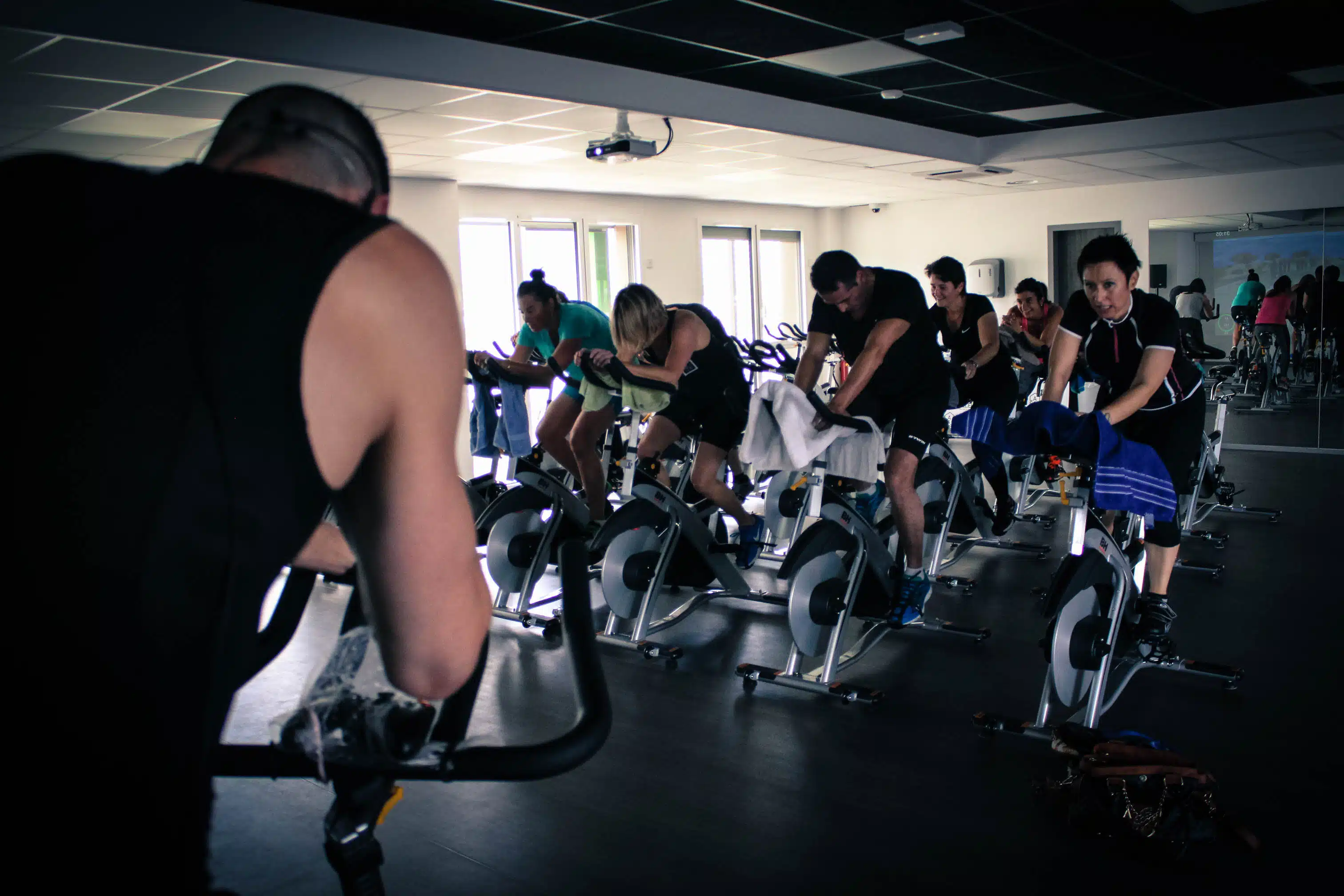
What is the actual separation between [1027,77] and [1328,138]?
3.36 m

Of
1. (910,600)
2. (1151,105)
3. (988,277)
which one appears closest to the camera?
(910,600)

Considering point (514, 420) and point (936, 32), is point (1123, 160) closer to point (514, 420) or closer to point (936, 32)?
point (936, 32)

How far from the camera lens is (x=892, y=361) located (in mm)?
4059

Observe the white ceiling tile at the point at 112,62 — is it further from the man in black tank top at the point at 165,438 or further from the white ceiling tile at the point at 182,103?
the man in black tank top at the point at 165,438

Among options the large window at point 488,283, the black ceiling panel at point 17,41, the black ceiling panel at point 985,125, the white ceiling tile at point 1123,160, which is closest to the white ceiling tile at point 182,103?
the black ceiling panel at point 17,41

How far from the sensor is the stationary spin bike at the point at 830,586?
11.3 feet

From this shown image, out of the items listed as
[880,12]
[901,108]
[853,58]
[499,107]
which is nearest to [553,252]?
[901,108]

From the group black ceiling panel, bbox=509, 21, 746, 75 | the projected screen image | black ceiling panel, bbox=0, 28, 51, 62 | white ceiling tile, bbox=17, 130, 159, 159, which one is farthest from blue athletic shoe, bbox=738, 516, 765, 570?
the projected screen image

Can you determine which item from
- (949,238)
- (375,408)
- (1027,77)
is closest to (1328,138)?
(1027,77)

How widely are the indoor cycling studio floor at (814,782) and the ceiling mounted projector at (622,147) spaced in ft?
11.2

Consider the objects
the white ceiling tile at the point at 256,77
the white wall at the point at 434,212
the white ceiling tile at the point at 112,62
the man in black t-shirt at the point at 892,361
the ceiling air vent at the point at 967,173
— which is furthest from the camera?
the ceiling air vent at the point at 967,173

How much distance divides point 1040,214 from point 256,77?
9566 millimetres

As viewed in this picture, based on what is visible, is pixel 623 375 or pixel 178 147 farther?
pixel 178 147

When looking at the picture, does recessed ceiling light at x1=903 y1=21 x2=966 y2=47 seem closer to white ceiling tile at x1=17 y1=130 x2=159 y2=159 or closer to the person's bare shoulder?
white ceiling tile at x1=17 y1=130 x2=159 y2=159
